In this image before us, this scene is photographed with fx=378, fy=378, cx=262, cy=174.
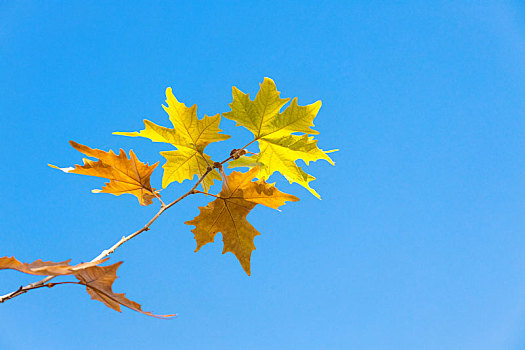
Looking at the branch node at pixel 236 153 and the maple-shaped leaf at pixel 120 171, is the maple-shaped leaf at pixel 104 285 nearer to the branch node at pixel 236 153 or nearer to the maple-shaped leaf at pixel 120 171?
the maple-shaped leaf at pixel 120 171

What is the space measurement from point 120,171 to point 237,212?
51 centimetres

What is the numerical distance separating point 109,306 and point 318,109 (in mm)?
1104

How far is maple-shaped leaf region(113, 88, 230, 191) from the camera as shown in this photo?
1.50 metres

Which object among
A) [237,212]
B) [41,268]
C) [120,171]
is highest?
[120,171]

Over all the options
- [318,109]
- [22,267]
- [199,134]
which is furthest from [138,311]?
[318,109]

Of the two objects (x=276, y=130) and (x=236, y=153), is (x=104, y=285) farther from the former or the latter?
(x=276, y=130)

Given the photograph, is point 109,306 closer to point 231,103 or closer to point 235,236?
point 235,236

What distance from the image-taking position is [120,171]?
154cm

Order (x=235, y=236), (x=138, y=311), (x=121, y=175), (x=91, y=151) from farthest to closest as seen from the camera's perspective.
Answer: (x=235, y=236) < (x=121, y=175) < (x=91, y=151) < (x=138, y=311)

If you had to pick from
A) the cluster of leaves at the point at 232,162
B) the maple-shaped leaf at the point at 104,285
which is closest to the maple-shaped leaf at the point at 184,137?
the cluster of leaves at the point at 232,162

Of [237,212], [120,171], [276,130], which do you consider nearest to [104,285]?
[120,171]

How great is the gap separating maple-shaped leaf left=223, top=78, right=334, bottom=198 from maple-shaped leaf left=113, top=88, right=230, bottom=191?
0.41ft

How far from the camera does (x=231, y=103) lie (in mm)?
1576

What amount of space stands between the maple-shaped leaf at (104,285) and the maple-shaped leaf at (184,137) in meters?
0.56
